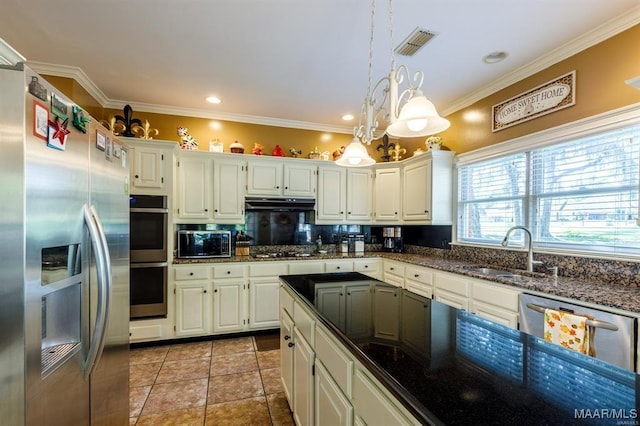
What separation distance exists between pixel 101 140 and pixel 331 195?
2.98m

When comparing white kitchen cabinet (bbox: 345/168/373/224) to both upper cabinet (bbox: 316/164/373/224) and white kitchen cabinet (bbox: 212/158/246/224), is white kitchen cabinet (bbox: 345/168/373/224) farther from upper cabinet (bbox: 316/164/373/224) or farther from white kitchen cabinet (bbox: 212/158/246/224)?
white kitchen cabinet (bbox: 212/158/246/224)

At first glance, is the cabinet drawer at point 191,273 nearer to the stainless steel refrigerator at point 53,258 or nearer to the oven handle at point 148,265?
the oven handle at point 148,265

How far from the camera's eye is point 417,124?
5.12 feet

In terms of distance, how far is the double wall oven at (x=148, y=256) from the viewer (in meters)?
3.06

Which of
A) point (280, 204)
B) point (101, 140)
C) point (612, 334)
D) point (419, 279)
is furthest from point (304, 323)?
point (280, 204)

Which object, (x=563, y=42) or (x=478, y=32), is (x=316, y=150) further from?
(x=563, y=42)

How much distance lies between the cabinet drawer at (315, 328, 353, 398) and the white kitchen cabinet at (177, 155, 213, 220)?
263 centimetres

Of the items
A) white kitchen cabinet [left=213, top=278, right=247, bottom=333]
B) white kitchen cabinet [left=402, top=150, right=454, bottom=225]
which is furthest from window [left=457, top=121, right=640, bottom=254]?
white kitchen cabinet [left=213, top=278, right=247, bottom=333]

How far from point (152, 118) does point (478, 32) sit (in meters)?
3.68

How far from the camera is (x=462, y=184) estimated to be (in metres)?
3.53

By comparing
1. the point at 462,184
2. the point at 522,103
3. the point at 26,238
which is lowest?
the point at 26,238

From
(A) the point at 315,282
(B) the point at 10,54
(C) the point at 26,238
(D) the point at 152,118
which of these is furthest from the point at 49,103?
(D) the point at 152,118

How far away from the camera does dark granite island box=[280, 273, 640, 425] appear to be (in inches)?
26.2

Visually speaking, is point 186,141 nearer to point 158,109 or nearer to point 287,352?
point 158,109
